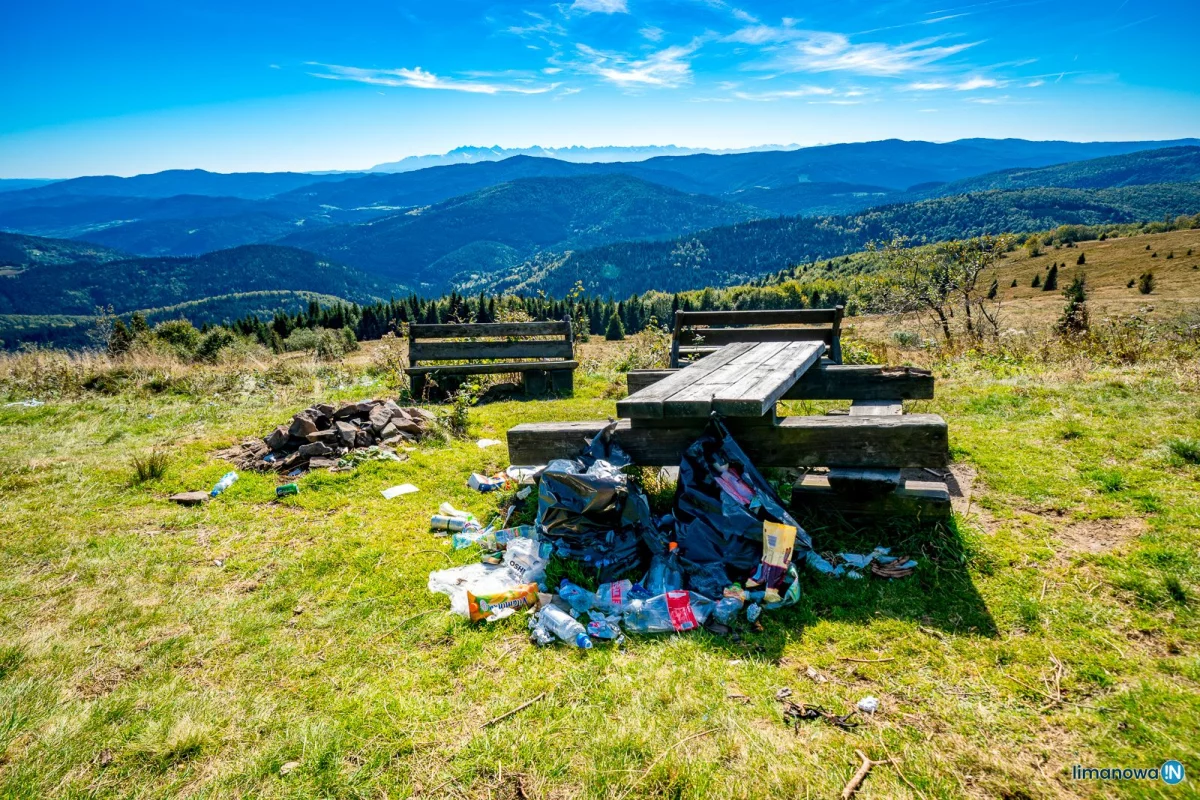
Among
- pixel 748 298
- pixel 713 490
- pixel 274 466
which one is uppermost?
pixel 713 490

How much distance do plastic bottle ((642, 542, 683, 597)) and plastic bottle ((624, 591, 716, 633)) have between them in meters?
0.14

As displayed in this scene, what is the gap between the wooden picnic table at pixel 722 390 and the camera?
136 inches

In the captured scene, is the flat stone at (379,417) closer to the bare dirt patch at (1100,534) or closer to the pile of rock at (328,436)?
the pile of rock at (328,436)

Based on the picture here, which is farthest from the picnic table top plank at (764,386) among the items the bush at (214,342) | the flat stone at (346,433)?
the bush at (214,342)

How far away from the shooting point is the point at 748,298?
9394cm

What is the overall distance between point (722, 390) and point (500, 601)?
6.31ft

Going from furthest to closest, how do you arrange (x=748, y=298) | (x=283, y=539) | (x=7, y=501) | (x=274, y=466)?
(x=748, y=298) → (x=274, y=466) → (x=7, y=501) → (x=283, y=539)

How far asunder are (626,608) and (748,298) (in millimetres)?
95771

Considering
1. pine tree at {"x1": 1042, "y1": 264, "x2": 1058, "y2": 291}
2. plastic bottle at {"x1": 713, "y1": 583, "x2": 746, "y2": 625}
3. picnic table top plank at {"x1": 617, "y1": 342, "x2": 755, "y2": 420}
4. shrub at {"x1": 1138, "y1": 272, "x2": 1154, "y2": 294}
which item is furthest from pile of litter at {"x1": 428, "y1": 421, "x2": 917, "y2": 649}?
pine tree at {"x1": 1042, "y1": 264, "x2": 1058, "y2": 291}

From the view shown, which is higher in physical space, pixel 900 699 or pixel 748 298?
pixel 900 699

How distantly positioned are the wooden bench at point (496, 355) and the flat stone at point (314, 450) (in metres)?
3.81

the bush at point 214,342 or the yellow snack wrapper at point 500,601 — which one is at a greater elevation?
the yellow snack wrapper at point 500,601

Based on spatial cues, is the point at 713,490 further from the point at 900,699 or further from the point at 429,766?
the point at 429,766

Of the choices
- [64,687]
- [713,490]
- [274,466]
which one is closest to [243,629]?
[64,687]
